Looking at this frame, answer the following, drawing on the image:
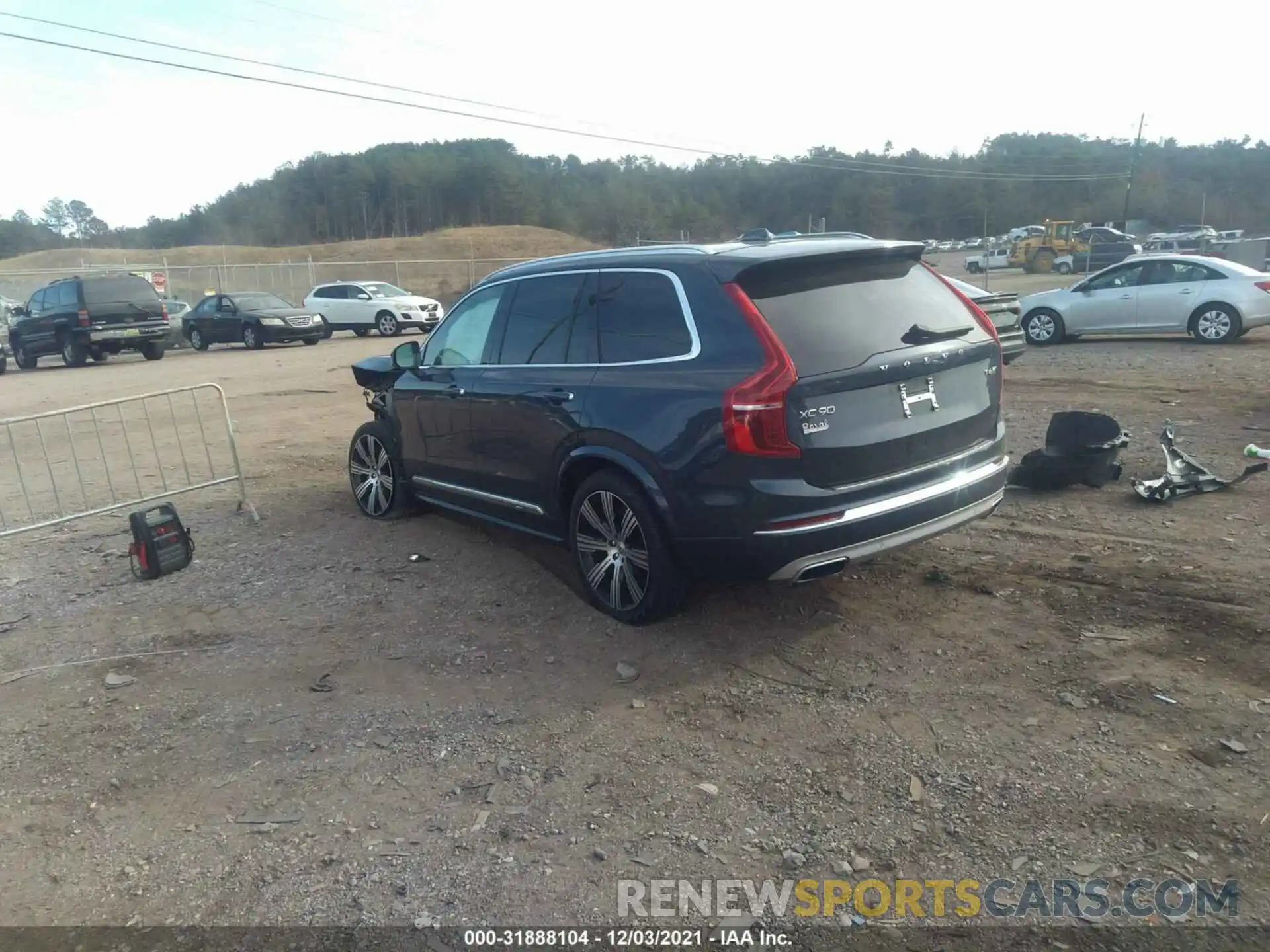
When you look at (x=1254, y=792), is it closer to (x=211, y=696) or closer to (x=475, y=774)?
(x=475, y=774)

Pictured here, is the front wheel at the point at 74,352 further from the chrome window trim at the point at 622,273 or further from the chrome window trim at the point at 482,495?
the chrome window trim at the point at 622,273

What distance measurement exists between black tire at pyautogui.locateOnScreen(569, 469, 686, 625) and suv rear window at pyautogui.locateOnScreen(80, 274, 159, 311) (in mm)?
20785

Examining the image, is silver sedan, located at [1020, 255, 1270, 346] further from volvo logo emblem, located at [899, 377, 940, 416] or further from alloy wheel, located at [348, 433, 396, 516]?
alloy wheel, located at [348, 433, 396, 516]

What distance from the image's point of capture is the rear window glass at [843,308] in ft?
13.9

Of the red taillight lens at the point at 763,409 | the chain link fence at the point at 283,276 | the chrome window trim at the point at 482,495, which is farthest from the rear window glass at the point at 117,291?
the red taillight lens at the point at 763,409

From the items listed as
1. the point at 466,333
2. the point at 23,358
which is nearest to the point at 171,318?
the point at 23,358

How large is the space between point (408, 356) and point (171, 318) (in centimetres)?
2396

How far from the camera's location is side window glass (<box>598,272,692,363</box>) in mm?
4516

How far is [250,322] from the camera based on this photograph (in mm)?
24391

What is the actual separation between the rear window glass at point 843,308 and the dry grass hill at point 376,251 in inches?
2387

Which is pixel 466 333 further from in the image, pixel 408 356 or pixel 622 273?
pixel 622 273

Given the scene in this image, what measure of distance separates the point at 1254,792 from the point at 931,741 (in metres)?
1.05

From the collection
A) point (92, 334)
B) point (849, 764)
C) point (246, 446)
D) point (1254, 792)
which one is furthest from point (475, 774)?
point (92, 334)

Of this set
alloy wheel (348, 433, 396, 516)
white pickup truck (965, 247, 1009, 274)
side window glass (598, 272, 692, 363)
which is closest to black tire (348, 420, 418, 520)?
alloy wheel (348, 433, 396, 516)
